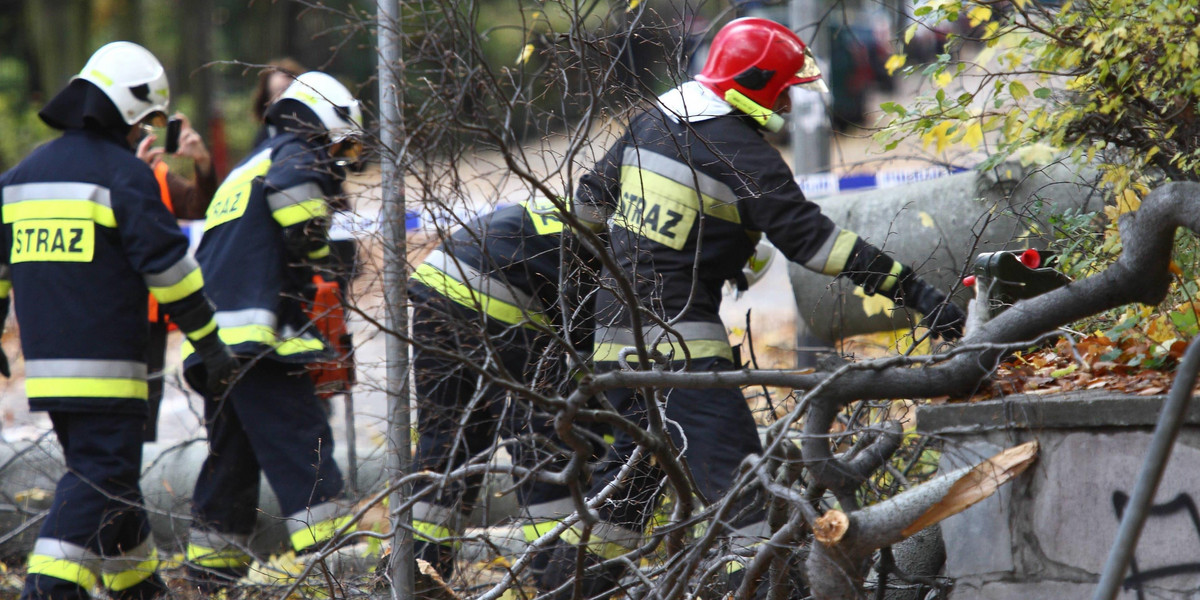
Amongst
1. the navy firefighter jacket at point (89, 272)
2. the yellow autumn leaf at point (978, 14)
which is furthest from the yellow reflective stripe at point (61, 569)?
the yellow autumn leaf at point (978, 14)

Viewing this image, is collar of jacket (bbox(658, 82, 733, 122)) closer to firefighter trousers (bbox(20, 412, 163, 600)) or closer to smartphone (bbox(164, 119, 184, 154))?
firefighter trousers (bbox(20, 412, 163, 600))

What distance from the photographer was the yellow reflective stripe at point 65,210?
14.4ft

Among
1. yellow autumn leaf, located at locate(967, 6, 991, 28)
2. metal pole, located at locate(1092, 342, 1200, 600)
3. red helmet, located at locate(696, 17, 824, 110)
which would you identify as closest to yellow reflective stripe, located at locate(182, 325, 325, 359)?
red helmet, located at locate(696, 17, 824, 110)

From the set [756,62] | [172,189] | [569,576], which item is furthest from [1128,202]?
[172,189]

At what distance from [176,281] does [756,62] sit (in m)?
2.27

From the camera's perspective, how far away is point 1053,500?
95.9 inches

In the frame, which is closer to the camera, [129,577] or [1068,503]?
[1068,503]

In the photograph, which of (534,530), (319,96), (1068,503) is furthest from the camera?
(319,96)

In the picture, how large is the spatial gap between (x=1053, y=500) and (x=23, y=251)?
12.2ft

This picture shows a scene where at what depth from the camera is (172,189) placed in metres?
6.13

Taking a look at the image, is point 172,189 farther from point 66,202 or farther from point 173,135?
point 66,202

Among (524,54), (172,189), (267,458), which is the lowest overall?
(267,458)

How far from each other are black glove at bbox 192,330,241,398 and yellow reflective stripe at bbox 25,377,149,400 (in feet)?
1.02

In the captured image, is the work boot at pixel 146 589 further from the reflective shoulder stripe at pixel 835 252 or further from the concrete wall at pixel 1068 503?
the concrete wall at pixel 1068 503
